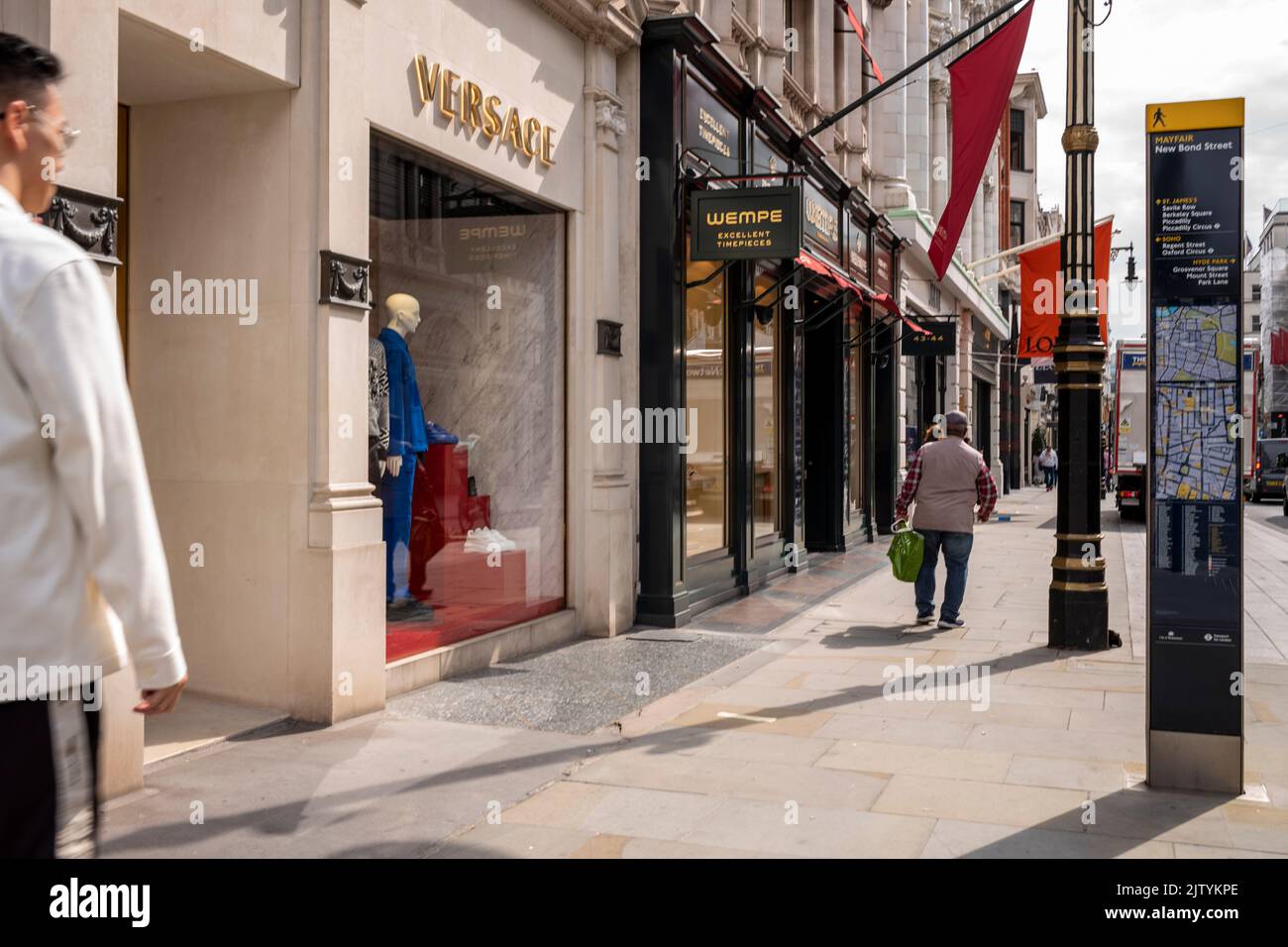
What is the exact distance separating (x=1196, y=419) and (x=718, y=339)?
23.3 feet

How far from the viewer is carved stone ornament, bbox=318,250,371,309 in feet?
20.7

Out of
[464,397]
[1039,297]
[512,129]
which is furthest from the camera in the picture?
[1039,297]

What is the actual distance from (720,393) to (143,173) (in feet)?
21.4

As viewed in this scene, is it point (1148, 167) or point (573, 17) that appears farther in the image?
point (573, 17)

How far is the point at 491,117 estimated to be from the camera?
823 centimetres

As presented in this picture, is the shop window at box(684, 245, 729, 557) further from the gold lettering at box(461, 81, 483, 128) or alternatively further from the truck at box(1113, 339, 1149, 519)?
the truck at box(1113, 339, 1149, 519)

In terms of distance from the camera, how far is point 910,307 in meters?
24.2

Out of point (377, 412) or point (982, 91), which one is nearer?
point (377, 412)

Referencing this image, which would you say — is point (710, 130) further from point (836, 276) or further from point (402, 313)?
point (402, 313)

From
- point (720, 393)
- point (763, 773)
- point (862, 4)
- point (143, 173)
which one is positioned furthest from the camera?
point (862, 4)

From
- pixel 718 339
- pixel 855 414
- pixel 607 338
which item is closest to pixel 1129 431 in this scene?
pixel 855 414

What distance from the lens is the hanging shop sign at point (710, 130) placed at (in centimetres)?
1074
